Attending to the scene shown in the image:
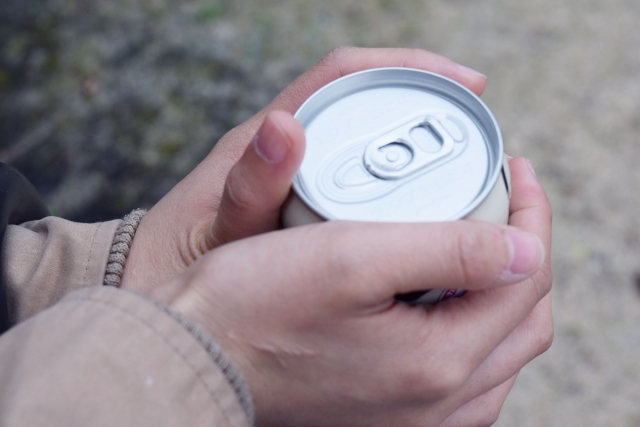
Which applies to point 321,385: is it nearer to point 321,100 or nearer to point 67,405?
point 67,405

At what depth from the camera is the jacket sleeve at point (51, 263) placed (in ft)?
3.79

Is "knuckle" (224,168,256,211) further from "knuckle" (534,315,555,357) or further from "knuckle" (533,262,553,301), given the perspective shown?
"knuckle" (534,315,555,357)

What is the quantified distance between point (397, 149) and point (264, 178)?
0.23 meters

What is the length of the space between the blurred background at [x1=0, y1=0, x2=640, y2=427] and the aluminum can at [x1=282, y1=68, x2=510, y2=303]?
1.26 metres

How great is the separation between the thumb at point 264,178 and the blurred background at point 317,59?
1.33 metres

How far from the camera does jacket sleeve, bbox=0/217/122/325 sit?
116cm

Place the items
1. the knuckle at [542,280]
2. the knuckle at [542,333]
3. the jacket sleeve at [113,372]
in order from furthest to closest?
the knuckle at [542,333], the knuckle at [542,280], the jacket sleeve at [113,372]

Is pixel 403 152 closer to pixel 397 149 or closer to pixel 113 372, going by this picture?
pixel 397 149

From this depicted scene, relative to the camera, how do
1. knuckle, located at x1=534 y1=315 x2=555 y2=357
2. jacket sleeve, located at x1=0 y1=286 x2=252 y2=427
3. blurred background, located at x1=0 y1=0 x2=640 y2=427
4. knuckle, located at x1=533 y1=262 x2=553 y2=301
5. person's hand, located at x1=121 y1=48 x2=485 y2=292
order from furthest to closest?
blurred background, located at x1=0 y1=0 x2=640 y2=427 < knuckle, located at x1=534 y1=315 x2=555 y2=357 < knuckle, located at x1=533 y1=262 x2=553 y2=301 < person's hand, located at x1=121 y1=48 x2=485 y2=292 < jacket sleeve, located at x1=0 y1=286 x2=252 y2=427

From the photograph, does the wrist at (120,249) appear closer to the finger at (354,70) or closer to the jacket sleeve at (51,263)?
the jacket sleeve at (51,263)

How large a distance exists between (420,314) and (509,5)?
7.65ft

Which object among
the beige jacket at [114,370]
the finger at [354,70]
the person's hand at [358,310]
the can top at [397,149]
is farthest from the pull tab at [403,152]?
the beige jacket at [114,370]

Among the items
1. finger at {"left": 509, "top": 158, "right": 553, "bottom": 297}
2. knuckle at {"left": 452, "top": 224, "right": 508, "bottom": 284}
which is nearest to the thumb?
knuckle at {"left": 452, "top": 224, "right": 508, "bottom": 284}

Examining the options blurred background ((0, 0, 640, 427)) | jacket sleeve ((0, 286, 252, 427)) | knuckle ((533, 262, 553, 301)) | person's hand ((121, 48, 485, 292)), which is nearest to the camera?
jacket sleeve ((0, 286, 252, 427))
